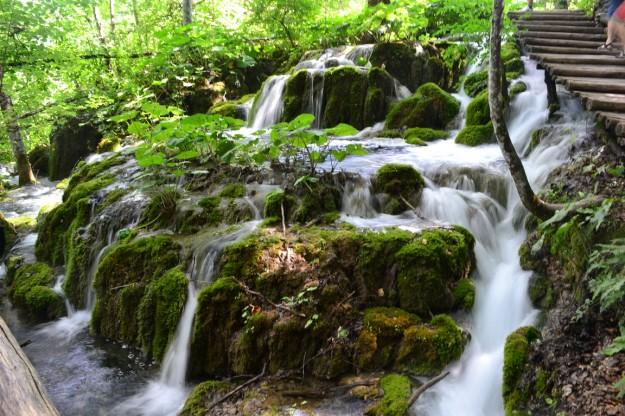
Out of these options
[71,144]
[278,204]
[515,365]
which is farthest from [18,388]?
[71,144]

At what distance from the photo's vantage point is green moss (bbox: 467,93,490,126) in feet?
27.8

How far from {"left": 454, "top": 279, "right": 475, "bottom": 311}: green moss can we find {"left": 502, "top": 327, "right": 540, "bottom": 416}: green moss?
71 centimetres

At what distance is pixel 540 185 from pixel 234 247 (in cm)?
420

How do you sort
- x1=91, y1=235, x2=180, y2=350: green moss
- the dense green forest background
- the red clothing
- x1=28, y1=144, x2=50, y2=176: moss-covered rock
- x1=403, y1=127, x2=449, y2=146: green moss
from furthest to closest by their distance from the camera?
1. x1=28, y1=144, x2=50, y2=176: moss-covered rock
2. the dense green forest background
3. x1=403, y1=127, x2=449, y2=146: green moss
4. the red clothing
5. x1=91, y1=235, x2=180, y2=350: green moss

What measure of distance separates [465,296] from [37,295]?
20.2 ft

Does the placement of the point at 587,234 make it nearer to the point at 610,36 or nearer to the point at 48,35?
the point at 610,36

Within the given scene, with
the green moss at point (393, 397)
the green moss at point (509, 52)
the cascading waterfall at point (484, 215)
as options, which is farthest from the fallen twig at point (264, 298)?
the green moss at point (509, 52)

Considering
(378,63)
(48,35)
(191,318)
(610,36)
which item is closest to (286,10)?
(378,63)

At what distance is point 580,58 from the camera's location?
259 inches

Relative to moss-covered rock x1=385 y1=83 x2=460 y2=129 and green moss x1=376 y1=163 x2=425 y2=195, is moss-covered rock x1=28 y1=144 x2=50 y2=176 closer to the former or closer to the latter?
moss-covered rock x1=385 y1=83 x2=460 y2=129

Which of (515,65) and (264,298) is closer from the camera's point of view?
(264,298)

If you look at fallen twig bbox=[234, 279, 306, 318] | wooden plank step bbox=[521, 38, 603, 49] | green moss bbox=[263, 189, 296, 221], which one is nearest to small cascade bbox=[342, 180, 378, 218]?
green moss bbox=[263, 189, 296, 221]

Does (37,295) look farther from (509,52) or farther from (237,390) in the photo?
(509,52)

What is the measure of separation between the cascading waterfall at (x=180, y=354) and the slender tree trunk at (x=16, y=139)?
8660 millimetres
